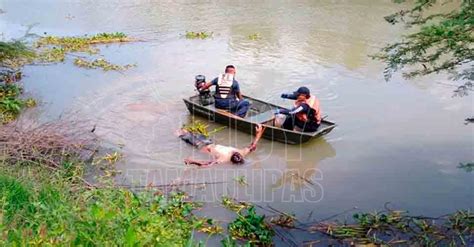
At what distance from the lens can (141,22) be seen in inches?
872

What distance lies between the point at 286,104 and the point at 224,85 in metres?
2.11

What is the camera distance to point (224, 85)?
11164mm

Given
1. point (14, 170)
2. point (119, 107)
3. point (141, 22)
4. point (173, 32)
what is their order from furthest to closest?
point (141, 22) → point (173, 32) → point (119, 107) → point (14, 170)

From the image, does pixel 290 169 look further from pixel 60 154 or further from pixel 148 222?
pixel 148 222

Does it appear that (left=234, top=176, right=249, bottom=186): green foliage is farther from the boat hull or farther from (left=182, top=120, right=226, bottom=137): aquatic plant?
(left=182, top=120, right=226, bottom=137): aquatic plant

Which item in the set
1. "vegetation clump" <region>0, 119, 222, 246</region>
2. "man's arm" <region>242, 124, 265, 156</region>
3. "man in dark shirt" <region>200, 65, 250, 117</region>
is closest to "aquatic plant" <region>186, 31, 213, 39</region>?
"man in dark shirt" <region>200, 65, 250, 117</region>

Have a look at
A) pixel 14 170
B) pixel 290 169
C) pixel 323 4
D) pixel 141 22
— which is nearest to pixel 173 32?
pixel 141 22

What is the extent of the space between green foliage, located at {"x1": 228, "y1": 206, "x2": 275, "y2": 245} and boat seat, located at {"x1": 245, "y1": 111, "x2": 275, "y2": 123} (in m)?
3.51

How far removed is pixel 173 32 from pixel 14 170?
45.0 ft

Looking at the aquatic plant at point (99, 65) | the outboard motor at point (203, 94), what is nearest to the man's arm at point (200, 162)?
the outboard motor at point (203, 94)

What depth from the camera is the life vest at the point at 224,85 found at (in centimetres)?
1116

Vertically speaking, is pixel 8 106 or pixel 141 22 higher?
pixel 141 22

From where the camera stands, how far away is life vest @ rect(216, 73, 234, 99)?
1116 cm

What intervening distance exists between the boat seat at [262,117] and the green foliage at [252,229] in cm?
351
